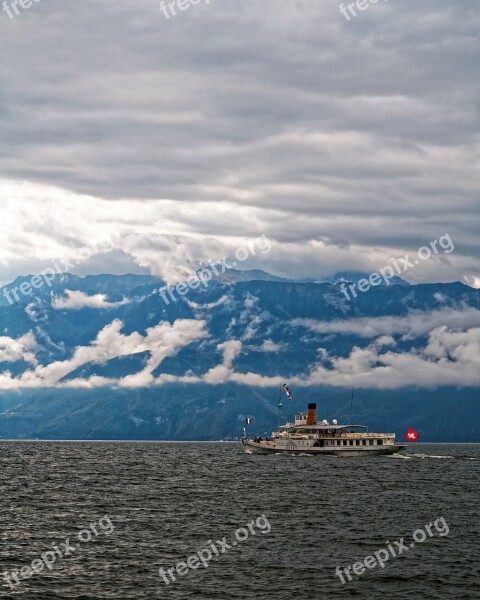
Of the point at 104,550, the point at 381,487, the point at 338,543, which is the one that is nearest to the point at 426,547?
the point at 338,543

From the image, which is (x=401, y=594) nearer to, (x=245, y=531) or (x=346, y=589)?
(x=346, y=589)

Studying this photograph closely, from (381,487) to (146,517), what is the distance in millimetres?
56852

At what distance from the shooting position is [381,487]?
161m

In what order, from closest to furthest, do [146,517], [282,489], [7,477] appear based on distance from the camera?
[146,517]
[282,489]
[7,477]

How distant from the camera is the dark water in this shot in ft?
256

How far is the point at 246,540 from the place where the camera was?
98625 millimetres

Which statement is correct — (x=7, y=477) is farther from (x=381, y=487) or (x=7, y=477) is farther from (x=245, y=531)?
(x=245, y=531)

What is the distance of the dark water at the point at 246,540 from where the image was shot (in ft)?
256

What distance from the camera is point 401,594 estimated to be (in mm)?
76375

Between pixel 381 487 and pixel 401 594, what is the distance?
3361 inches

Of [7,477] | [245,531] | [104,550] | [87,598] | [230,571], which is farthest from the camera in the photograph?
[7,477]

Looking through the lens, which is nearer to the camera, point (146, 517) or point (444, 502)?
point (146, 517)

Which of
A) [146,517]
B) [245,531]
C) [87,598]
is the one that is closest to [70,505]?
[146,517]

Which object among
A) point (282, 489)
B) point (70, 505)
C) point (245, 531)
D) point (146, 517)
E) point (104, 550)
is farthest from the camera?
point (282, 489)
